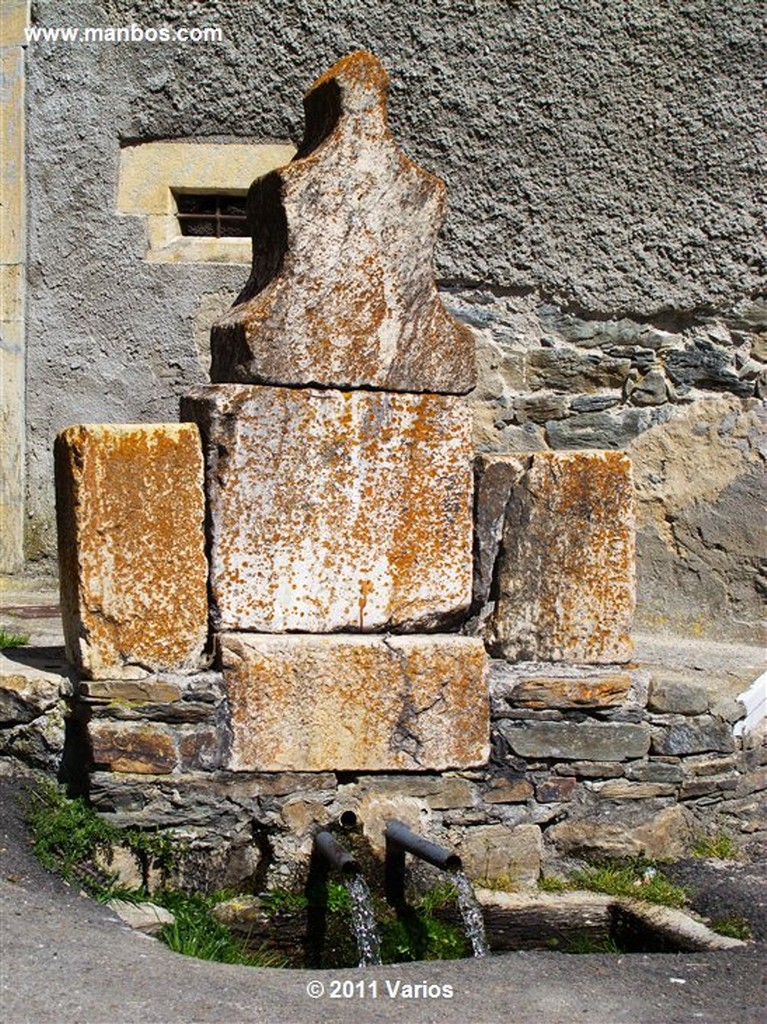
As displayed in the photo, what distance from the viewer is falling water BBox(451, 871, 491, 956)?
3811mm

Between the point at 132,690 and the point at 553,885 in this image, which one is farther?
the point at 553,885

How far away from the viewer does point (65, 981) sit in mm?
3105

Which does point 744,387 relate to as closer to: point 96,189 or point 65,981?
point 96,189

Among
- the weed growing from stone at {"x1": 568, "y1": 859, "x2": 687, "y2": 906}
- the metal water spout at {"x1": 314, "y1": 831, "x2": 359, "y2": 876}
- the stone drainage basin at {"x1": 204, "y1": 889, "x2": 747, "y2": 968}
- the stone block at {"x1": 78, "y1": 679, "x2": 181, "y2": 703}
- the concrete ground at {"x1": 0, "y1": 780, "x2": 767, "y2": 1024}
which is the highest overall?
the stone block at {"x1": 78, "y1": 679, "x2": 181, "y2": 703}

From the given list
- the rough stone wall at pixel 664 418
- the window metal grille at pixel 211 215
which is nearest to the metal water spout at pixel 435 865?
the rough stone wall at pixel 664 418

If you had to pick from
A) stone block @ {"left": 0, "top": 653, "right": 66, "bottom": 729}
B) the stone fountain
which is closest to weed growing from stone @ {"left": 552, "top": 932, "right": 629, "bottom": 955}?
the stone fountain

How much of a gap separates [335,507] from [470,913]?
3.90ft

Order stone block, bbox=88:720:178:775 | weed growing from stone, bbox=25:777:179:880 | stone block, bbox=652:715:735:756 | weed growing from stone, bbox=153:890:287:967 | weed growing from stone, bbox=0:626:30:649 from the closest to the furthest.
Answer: weed growing from stone, bbox=153:890:287:967 → weed growing from stone, bbox=25:777:179:880 → stone block, bbox=88:720:178:775 → stone block, bbox=652:715:735:756 → weed growing from stone, bbox=0:626:30:649

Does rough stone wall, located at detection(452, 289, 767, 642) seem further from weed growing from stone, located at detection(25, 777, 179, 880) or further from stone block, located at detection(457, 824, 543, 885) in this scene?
weed growing from stone, located at detection(25, 777, 179, 880)

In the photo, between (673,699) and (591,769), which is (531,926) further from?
(673,699)

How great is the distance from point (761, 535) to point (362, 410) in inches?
103

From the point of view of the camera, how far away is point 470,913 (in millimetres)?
3873

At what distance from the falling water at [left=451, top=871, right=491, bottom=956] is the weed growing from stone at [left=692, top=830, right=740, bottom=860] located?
0.85m

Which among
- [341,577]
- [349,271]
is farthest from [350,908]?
[349,271]
